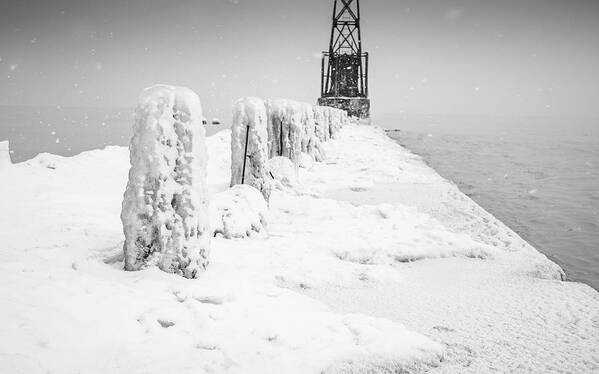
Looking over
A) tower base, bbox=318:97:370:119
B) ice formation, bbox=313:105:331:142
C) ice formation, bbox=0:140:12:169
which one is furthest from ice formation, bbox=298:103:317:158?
tower base, bbox=318:97:370:119

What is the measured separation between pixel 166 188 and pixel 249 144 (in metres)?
2.32

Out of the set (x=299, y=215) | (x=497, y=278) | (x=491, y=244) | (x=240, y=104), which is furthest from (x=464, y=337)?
(x=240, y=104)

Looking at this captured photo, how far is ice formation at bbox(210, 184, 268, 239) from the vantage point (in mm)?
3970

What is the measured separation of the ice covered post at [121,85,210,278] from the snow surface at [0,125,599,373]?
179 millimetres

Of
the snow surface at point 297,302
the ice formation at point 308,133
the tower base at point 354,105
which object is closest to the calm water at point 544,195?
the snow surface at point 297,302

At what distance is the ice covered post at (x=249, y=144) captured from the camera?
16.5ft

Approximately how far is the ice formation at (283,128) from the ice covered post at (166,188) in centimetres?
385

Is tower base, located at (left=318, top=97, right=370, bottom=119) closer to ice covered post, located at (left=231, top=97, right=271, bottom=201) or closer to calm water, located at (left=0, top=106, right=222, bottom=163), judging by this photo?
calm water, located at (left=0, top=106, right=222, bottom=163)

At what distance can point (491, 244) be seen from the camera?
14.4 ft

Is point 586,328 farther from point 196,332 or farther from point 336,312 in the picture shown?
point 196,332

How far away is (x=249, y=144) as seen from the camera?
5.07 meters

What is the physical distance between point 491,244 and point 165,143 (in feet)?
12.4

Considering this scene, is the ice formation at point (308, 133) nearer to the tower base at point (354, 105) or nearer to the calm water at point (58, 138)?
the calm water at point (58, 138)

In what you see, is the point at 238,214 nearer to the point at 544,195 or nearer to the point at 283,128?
the point at 283,128
